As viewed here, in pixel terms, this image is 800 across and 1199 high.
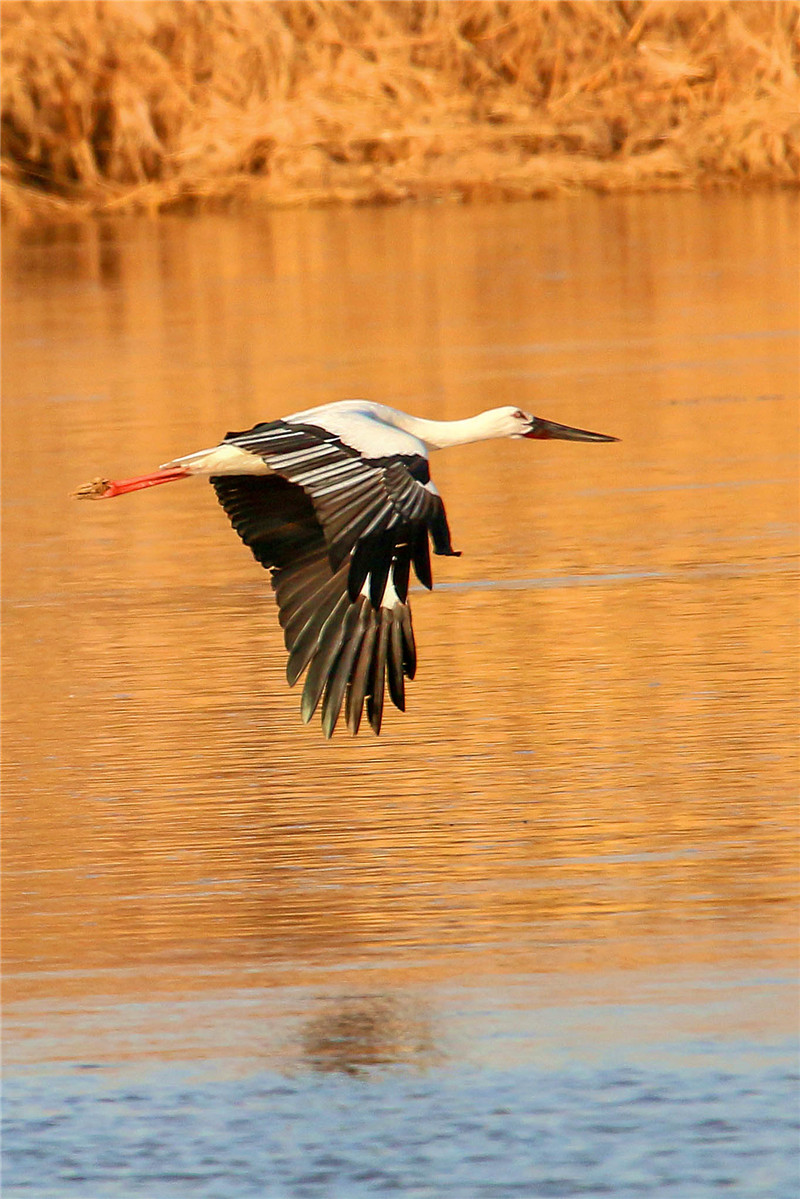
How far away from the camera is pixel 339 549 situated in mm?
5426

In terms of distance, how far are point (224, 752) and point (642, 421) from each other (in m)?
5.33

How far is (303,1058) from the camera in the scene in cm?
449

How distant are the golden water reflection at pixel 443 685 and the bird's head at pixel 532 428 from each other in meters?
0.62

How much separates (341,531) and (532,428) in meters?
2.17

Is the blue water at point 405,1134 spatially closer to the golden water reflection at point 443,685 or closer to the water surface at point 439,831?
the water surface at point 439,831

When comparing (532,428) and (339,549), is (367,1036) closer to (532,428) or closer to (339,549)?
(339,549)

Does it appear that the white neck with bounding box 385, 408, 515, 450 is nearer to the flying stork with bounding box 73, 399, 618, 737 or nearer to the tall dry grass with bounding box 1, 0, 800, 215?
the flying stork with bounding box 73, 399, 618, 737

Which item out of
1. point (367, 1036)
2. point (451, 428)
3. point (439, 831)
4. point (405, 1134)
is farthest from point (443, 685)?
point (405, 1134)

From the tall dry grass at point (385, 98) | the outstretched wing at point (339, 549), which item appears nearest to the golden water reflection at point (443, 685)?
the outstretched wing at point (339, 549)

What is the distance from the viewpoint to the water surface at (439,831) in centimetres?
421

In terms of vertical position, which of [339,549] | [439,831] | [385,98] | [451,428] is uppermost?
[385,98]

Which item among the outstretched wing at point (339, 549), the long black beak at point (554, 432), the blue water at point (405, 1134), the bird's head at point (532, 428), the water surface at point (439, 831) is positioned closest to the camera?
the blue water at point (405, 1134)

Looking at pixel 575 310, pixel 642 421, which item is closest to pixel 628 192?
pixel 575 310

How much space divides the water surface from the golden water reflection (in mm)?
17
